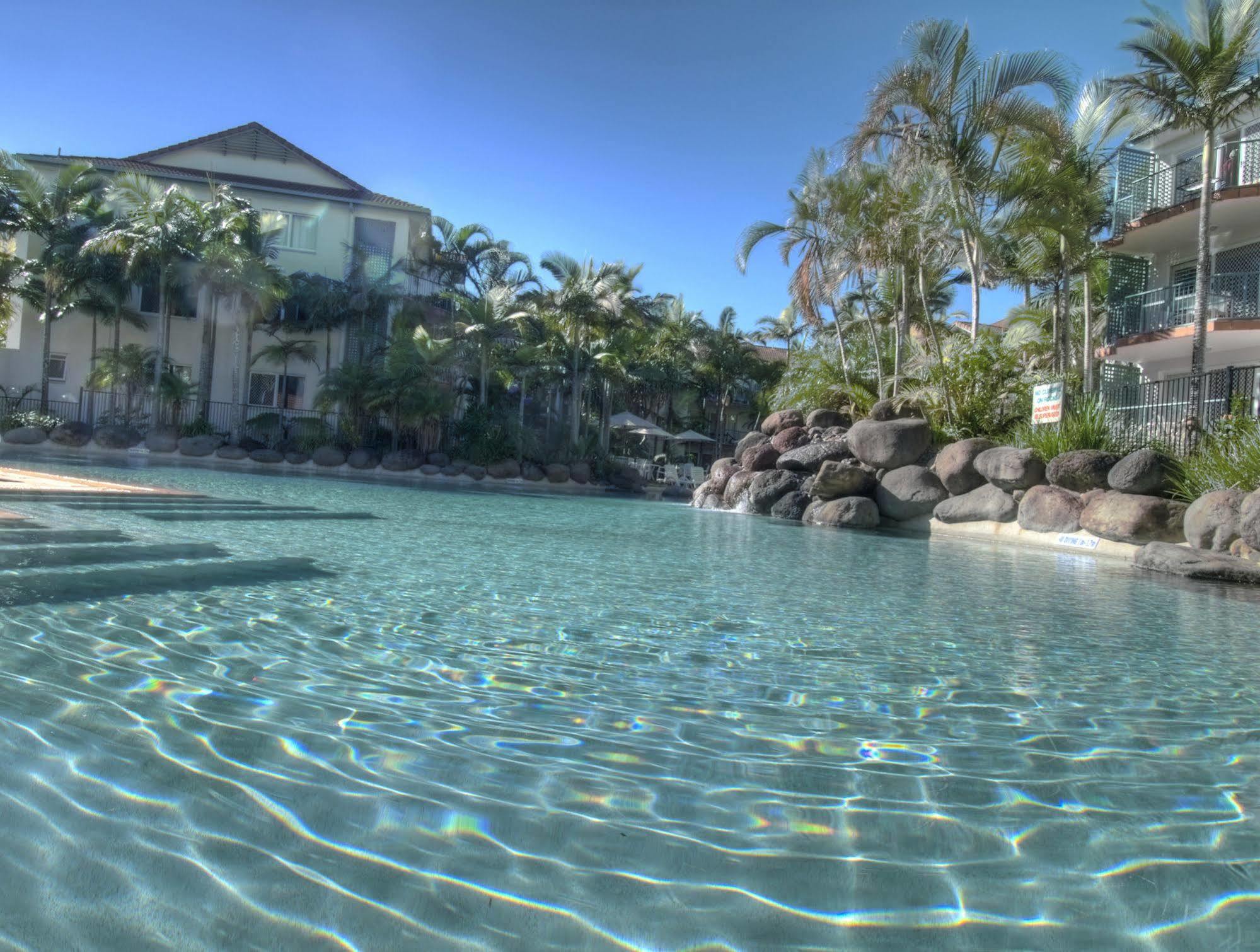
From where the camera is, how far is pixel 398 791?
93.0 inches

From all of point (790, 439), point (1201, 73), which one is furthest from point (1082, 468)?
point (1201, 73)

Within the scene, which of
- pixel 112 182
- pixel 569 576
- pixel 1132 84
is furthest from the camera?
pixel 112 182

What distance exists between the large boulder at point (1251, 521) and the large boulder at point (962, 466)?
4.56 metres

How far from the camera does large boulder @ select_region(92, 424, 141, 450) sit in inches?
953

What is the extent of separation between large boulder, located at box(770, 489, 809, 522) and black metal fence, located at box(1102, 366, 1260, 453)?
5102mm

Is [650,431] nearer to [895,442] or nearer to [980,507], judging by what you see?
[895,442]

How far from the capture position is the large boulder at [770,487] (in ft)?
54.5

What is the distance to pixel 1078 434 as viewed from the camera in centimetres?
1276

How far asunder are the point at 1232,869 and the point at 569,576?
16.1 feet

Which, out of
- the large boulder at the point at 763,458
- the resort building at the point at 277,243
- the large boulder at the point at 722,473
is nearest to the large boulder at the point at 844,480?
the large boulder at the point at 763,458

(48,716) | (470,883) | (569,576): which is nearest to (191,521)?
(569,576)

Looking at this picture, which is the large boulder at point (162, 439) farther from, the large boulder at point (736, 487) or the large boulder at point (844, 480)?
the large boulder at point (844, 480)

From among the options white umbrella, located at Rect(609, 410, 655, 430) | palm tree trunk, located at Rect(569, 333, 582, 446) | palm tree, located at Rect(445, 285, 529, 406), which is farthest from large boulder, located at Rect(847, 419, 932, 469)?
white umbrella, located at Rect(609, 410, 655, 430)

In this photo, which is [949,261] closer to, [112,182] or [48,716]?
[48,716]
